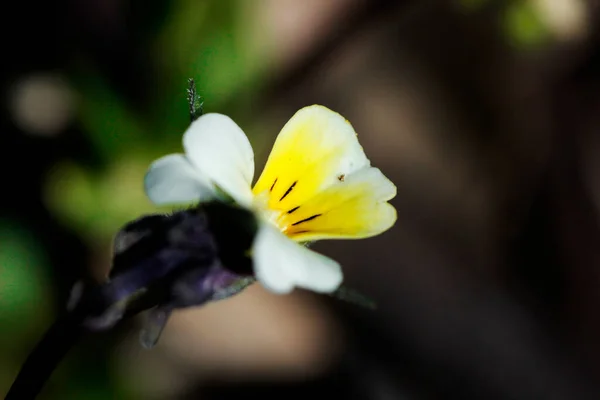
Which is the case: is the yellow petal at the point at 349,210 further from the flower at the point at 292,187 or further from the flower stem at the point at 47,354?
the flower stem at the point at 47,354

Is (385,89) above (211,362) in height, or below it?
above

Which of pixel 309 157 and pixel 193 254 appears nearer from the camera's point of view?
pixel 193 254

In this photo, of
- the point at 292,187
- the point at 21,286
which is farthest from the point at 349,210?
the point at 21,286

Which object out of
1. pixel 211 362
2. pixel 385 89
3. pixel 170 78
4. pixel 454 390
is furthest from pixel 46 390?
pixel 385 89

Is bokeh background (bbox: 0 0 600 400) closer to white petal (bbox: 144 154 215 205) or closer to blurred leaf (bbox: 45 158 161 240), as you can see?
blurred leaf (bbox: 45 158 161 240)

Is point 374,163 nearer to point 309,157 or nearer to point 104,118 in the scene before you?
point 104,118

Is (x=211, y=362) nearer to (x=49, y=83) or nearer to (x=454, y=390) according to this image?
(x=454, y=390)

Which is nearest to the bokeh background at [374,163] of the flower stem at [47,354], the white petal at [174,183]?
the flower stem at [47,354]

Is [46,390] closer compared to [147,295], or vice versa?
[147,295]
